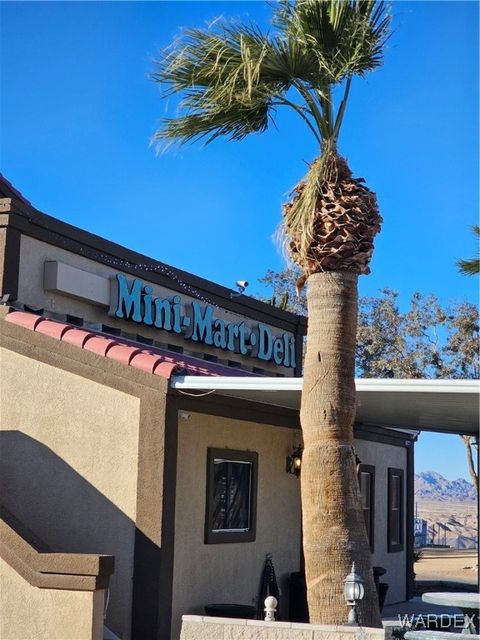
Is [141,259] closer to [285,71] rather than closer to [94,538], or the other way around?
[94,538]

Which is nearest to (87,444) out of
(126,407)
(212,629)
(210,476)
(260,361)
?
(126,407)

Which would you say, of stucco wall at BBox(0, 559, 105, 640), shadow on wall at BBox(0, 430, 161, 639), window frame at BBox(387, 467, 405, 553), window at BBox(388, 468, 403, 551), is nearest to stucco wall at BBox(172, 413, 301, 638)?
shadow on wall at BBox(0, 430, 161, 639)

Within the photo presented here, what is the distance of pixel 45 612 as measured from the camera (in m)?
10.7

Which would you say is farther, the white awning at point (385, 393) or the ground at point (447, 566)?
the ground at point (447, 566)

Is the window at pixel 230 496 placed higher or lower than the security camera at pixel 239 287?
lower

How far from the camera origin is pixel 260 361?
20.3m

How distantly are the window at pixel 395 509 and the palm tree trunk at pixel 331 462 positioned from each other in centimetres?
1097

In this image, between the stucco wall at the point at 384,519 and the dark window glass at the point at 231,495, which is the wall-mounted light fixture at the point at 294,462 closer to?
the dark window glass at the point at 231,495

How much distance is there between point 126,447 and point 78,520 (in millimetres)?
1160

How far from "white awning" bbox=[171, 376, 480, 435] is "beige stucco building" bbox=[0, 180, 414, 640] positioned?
125 millimetres

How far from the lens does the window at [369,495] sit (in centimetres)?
1898

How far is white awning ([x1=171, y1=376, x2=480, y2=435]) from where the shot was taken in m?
11.2

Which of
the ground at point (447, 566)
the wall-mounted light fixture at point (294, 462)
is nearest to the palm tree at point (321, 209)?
the wall-mounted light fixture at point (294, 462)

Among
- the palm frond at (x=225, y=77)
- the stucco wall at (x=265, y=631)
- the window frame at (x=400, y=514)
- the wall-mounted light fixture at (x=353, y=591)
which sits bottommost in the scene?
the stucco wall at (x=265, y=631)
